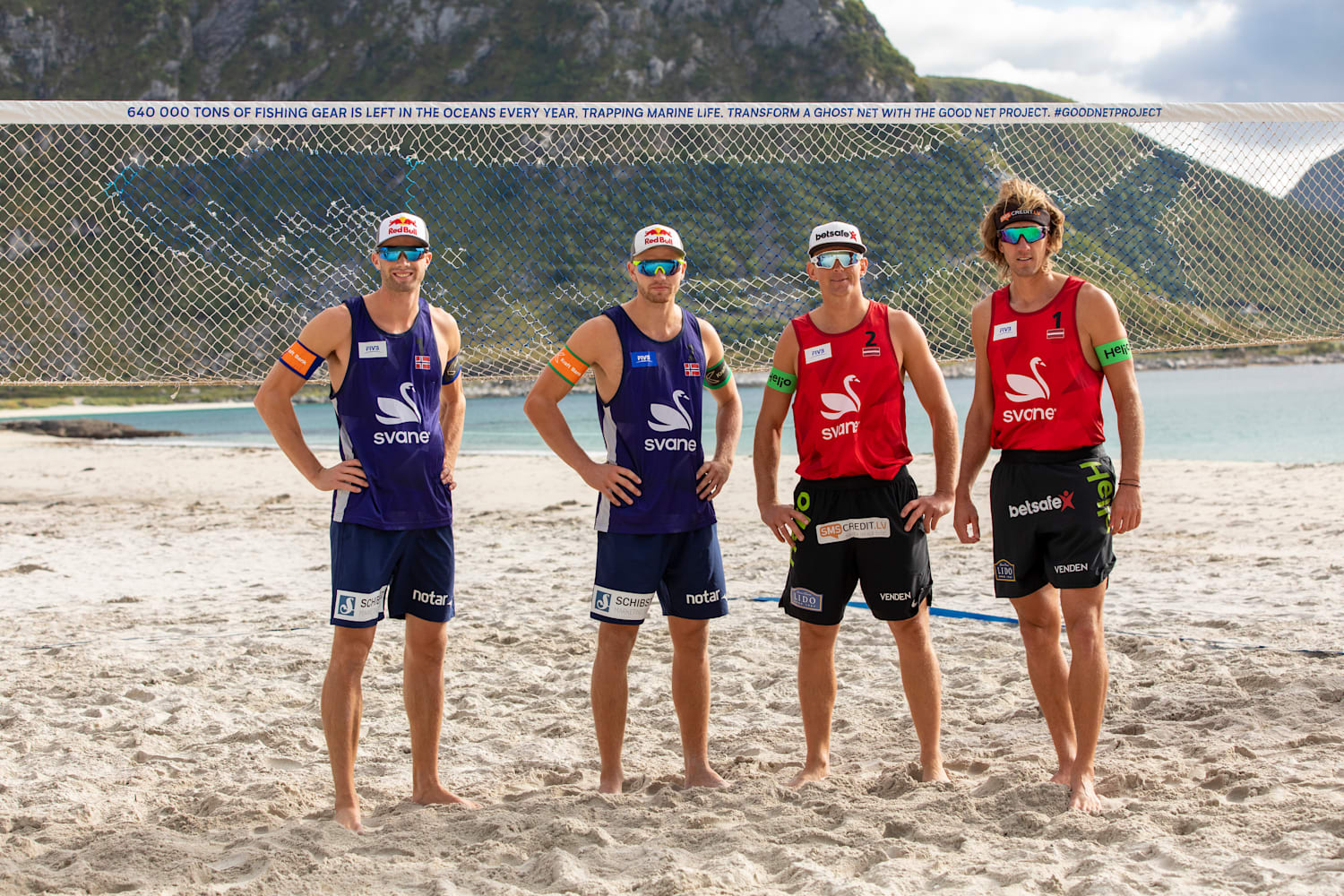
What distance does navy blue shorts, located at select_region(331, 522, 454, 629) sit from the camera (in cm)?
330

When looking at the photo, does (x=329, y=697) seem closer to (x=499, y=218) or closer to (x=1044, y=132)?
(x=499, y=218)

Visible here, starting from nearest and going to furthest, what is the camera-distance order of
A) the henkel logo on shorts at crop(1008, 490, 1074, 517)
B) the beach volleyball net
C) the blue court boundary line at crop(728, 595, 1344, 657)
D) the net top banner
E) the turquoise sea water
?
the henkel logo on shorts at crop(1008, 490, 1074, 517) → the blue court boundary line at crop(728, 595, 1344, 657) → the net top banner → the beach volleyball net → the turquoise sea water

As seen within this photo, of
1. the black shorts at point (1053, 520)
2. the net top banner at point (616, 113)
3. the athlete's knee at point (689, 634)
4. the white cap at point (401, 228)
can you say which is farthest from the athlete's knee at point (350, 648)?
the net top banner at point (616, 113)

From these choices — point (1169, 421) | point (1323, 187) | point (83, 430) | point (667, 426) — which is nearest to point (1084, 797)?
point (667, 426)

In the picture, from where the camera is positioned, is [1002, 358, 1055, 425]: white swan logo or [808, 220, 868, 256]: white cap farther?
[808, 220, 868, 256]: white cap

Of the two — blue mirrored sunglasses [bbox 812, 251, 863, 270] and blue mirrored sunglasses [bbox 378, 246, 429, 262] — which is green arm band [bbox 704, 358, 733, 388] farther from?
blue mirrored sunglasses [bbox 378, 246, 429, 262]

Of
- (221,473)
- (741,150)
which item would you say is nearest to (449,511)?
(741,150)

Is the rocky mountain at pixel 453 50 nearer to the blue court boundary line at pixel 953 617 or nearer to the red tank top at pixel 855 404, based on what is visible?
the blue court boundary line at pixel 953 617

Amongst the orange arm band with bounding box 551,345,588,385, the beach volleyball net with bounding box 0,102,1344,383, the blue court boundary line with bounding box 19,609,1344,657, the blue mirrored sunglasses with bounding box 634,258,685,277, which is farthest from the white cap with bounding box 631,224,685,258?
the beach volleyball net with bounding box 0,102,1344,383

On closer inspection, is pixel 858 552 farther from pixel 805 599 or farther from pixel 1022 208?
pixel 1022 208

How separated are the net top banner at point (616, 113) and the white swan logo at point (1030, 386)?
400 centimetres

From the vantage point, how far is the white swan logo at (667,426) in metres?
3.49

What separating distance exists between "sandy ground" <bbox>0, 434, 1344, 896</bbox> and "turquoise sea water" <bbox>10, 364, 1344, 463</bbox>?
872cm

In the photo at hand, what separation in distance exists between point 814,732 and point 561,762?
99 centimetres
